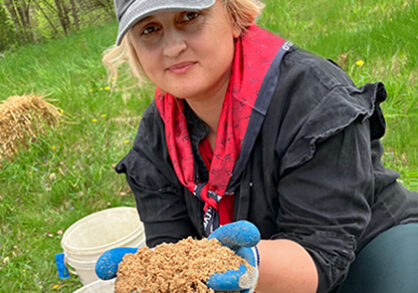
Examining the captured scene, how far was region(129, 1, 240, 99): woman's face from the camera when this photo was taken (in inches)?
49.8

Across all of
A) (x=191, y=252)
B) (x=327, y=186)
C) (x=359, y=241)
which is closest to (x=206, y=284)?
(x=191, y=252)

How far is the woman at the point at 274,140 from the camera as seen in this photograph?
1211 mm

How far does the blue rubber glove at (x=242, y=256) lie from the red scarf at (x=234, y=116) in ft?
1.16

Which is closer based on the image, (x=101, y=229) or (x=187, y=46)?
(x=187, y=46)

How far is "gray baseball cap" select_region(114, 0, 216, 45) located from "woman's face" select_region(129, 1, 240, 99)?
5cm

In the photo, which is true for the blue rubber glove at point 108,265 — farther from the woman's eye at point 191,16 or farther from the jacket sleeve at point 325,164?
the woman's eye at point 191,16

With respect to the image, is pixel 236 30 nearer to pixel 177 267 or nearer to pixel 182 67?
pixel 182 67

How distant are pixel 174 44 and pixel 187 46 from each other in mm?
40

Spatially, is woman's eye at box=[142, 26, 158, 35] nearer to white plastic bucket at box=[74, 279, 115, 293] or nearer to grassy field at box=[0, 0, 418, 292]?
white plastic bucket at box=[74, 279, 115, 293]

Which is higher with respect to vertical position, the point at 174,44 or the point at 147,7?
the point at 147,7

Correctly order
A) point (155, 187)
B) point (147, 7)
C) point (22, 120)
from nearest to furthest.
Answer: point (147, 7) → point (155, 187) → point (22, 120)

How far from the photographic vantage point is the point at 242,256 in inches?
41.9

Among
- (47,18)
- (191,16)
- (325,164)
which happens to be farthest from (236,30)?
(47,18)

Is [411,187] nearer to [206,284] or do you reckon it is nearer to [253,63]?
[253,63]
